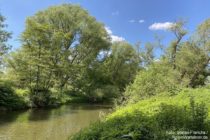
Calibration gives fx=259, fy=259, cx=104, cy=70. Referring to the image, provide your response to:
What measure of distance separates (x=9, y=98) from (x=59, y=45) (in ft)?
35.8

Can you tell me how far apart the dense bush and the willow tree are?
9.54 ft

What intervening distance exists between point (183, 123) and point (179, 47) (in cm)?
2799

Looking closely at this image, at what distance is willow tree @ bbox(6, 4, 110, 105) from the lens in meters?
26.6

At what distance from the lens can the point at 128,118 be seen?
701cm

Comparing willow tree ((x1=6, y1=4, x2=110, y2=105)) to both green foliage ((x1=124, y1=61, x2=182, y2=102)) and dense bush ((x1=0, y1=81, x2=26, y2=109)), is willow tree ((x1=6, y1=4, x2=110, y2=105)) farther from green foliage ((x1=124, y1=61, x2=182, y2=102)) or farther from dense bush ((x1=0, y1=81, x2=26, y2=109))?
green foliage ((x1=124, y1=61, x2=182, y2=102))

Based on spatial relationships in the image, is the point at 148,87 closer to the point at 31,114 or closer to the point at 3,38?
the point at 31,114

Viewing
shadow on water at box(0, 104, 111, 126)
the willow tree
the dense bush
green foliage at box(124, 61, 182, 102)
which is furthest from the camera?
the willow tree

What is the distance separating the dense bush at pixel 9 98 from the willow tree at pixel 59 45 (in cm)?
291

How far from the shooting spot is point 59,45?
3148 cm

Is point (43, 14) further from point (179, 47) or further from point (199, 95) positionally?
point (199, 95)

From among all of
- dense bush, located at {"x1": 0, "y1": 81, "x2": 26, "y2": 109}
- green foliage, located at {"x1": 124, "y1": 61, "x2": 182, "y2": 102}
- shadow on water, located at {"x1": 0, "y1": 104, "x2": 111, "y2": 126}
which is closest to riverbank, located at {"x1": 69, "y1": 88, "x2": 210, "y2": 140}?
green foliage, located at {"x1": 124, "y1": 61, "x2": 182, "y2": 102}

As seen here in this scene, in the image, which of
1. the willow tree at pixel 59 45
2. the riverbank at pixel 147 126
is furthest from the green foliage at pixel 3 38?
the riverbank at pixel 147 126

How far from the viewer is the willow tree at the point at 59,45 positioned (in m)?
26.6

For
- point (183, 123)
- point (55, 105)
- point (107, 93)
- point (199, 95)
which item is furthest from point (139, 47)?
point (183, 123)
